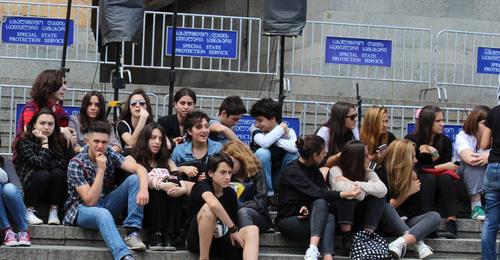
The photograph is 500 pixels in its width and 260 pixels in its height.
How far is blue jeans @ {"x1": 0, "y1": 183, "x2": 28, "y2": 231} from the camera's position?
965 centimetres

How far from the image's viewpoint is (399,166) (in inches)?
429

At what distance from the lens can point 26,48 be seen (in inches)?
586

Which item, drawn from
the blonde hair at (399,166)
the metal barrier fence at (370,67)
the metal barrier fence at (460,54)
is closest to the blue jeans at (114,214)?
the blonde hair at (399,166)

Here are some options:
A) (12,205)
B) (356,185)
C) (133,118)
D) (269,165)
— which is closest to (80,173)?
(12,205)

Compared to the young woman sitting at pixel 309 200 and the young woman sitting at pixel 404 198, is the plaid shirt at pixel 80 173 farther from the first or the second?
the young woman sitting at pixel 404 198

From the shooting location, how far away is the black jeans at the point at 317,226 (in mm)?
10078

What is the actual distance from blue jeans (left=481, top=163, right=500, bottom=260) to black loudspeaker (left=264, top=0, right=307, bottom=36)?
2.93 m

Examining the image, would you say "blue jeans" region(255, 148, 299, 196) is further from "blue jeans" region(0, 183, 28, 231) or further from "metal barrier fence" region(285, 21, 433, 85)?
"metal barrier fence" region(285, 21, 433, 85)

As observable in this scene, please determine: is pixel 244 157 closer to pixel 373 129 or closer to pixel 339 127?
pixel 339 127

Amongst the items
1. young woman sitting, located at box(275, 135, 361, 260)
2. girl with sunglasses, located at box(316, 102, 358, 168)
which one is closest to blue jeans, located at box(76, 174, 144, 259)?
young woman sitting, located at box(275, 135, 361, 260)

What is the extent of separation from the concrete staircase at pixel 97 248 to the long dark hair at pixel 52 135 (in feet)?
2.57

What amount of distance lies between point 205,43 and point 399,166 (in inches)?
185

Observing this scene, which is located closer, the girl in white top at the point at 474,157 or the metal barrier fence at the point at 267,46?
the girl in white top at the point at 474,157

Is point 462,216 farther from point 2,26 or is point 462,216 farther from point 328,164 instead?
point 2,26
